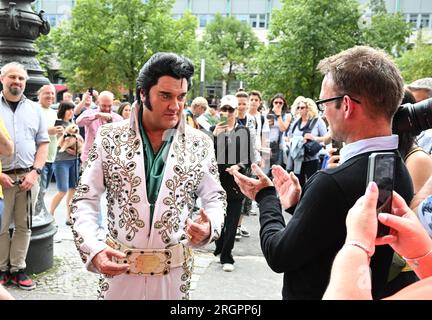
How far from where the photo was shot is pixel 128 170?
2094mm

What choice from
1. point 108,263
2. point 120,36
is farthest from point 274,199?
point 120,36

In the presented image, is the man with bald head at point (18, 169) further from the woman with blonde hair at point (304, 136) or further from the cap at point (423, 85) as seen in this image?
the woman with blonde hair at point (304, 136)

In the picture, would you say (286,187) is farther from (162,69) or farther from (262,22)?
(262,22)

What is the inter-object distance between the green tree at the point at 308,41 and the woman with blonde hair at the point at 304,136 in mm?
11916

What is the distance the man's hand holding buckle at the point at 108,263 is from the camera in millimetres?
1901

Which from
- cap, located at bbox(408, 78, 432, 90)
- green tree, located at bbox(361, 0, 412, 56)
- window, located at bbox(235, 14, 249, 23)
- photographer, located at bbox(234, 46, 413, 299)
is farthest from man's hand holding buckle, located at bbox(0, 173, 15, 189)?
window, located at bbox(235, 14, 249, 23)

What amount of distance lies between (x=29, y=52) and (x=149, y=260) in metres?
3.12

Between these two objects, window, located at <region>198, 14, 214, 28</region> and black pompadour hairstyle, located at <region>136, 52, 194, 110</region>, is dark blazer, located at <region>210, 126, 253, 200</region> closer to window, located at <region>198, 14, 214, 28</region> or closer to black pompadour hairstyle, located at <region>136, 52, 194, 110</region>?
black pompadour hairstyle, located at <region>136, 52, 194, 110</region>

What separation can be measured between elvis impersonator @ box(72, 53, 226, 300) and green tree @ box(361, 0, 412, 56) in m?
19.9

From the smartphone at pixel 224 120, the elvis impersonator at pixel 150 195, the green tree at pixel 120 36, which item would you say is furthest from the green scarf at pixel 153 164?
the green tree at pixel 120 36

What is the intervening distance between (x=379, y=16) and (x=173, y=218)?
23452 millimetres

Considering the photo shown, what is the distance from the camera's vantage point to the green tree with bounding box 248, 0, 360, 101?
1905 cm

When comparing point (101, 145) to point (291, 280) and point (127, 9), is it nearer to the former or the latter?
point (291, 280)
